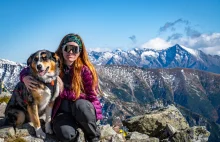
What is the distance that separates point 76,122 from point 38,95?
183cm

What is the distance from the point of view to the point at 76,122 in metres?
10.0

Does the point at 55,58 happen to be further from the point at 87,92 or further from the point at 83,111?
the point at 83,111

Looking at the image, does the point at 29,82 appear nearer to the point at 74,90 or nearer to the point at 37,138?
the point at 74,90

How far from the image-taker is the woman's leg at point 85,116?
948 cm

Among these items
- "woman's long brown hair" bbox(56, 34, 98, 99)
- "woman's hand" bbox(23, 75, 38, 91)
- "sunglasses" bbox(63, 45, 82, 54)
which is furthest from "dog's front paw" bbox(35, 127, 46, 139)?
"sunglasses" bbox(63, 45, 82, 54)

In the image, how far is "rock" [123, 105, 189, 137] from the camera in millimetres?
14695

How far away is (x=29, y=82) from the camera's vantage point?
923cm

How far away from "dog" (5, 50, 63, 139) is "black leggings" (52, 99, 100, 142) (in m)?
0.59

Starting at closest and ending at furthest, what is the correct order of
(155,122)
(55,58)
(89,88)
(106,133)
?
(55,58) < (89,88) < (106,133) < (155,122)

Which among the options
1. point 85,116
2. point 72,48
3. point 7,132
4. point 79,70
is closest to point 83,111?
point 85,116

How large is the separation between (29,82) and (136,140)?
5.35 metres

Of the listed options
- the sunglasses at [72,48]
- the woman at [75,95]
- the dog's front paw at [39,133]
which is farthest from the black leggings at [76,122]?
the sunglasses at [72,48]

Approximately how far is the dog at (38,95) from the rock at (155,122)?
627 cm

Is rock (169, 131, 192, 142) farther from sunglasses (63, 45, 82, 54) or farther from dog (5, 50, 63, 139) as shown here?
sunglasses (63, 45, 82, 54)
